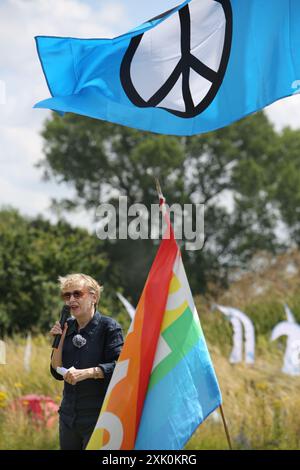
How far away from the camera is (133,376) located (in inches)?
181

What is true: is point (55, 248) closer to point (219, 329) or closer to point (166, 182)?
point (219, 329)

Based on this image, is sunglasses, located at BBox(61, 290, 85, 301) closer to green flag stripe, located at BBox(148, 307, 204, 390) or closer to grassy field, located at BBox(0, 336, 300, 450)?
green flag stripe, located at BBox(148, 307, 204, 390)

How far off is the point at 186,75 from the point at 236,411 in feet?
13.2

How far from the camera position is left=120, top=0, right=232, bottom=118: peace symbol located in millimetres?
6105

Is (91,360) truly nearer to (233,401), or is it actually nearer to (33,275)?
(233,401)

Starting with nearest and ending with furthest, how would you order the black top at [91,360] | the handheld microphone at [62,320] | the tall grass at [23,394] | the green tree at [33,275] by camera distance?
the black top at [91,360] → the handheld microphone at [62,320] → the tall grass at [23,394] → the green tree at [33,275]

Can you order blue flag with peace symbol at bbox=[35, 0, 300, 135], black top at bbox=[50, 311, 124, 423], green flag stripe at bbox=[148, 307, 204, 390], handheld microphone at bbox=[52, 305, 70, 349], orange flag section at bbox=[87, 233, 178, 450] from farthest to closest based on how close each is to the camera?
blue flag with peace symbol at bbox=[35, 0, 300, 135]
handheld microphone at bbox=[52, 305, 70, 349]
black top at bbox=[50, 311, 124, 423]
green flag stripe at bbox=[148, 307, 204, 390]
orange flag section at bbox=[87, 233, 178, 450]

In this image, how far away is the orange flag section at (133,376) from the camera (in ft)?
14.7

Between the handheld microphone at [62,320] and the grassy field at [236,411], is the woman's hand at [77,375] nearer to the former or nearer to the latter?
the handheld microphone at [62,320]

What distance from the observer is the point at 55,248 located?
1748 cm

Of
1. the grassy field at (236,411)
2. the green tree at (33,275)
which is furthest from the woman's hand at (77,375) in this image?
the green tree at (33,275)

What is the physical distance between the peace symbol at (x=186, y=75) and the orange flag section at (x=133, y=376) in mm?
1629

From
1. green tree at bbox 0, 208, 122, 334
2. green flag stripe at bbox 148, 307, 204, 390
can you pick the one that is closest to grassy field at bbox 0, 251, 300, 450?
green tree at bbox 0, 208, 122, 334

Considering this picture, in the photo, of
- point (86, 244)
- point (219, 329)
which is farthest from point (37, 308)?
point (219, 329)
